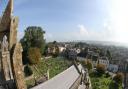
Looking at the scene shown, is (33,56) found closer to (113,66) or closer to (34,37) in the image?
(34,37)

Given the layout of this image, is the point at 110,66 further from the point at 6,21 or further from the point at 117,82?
the point at 6,21

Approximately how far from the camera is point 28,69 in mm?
53500

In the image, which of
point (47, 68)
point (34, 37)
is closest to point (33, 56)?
point (47, 68)

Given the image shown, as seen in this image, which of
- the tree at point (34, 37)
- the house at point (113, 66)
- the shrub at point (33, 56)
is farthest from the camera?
the house at point (113, 66)

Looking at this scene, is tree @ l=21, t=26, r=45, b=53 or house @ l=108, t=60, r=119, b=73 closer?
tree @ l=21, t=26, r=45, b=53

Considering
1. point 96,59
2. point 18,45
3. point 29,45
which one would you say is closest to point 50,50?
point 96,59

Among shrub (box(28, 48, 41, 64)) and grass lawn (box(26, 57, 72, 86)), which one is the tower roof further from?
shrub (box(28, 48, 41, 64))

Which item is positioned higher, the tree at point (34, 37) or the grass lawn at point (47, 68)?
the tree at point (34, 37)

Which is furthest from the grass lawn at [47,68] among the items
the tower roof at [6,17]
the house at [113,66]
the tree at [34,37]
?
the tower roof at [6,17]

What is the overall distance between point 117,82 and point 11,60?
182 ft

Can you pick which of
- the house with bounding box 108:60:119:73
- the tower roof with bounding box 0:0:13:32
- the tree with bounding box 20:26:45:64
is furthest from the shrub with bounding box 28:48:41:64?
the tower roof with bounding box 0:0:13:32

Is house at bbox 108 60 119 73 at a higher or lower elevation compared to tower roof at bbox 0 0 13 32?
lower

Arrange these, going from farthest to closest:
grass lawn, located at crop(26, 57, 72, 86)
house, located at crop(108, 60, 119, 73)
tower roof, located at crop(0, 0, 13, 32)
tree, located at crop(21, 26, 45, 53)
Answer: house, located at crop(108, 60, 119, 73) → tree, located at crop(21, 26, 45, 53) → grass lawn, located at crop(26, 57, 72, 86) → tower roof, located at crop(0, 0, 13, 32)

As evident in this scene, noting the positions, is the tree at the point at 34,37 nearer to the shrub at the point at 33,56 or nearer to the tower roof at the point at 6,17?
the shrub at the point at 33,56
